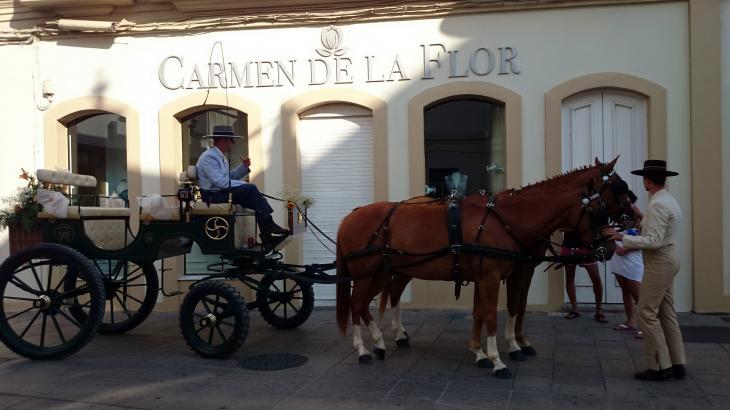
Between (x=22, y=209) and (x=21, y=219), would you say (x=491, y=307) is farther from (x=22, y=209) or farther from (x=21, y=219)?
(x=21, y=219)

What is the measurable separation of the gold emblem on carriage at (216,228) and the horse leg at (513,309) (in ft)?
9.75

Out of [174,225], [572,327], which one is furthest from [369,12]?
[572,327]

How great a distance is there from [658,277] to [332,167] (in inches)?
206

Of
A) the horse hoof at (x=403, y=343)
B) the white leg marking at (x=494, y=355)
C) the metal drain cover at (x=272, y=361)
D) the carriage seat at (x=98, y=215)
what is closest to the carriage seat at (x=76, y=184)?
the carriage seat at (x=98, y=215)

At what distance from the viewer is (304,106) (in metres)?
9.17

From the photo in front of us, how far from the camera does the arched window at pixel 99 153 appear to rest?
395 inches

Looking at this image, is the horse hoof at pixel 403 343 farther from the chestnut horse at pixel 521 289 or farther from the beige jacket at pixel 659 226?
the beige jacket at pixel 659 226

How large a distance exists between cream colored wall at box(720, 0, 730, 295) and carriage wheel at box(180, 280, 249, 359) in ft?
21.0

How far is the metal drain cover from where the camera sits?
19.8ft

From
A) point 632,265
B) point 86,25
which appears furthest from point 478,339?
point 86,25

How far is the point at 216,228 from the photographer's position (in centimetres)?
645

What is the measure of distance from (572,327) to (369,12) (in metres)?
5.16

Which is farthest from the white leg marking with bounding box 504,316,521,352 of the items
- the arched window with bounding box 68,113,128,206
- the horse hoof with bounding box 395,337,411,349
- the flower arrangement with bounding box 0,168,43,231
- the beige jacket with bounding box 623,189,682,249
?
the arched window with bounding box 68,113,128,206

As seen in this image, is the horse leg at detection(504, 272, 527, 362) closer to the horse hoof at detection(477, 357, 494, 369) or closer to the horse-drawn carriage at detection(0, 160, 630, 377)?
the horse-drawn carriage at detection(0, 160, 630, 377)
